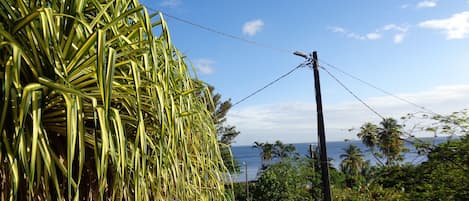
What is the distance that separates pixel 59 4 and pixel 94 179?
58 cm

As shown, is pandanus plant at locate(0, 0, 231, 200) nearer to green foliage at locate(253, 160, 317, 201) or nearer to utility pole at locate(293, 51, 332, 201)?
utility pole at locate(293, 51, 332, 201)

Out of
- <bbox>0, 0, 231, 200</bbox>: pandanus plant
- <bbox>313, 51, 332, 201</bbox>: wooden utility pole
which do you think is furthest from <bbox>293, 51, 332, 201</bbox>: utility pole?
<bbox>0, 0, 231, 200</bbox>: pandanus plant

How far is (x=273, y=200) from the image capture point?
398 inches

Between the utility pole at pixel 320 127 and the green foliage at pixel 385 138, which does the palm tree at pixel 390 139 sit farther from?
the utility pole at pixel 320 127

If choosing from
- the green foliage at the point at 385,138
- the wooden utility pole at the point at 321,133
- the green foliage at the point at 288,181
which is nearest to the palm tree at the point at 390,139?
the green foliage at the point at 385,138

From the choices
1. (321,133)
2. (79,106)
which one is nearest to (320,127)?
(321,133)

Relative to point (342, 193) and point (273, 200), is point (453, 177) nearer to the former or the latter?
point (342, 193)

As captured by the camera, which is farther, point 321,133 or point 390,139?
point 321,133

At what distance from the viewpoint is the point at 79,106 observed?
1.06 m

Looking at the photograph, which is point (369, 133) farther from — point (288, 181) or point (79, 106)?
point (288, 181)

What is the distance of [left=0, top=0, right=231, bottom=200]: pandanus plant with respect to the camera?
101 cm

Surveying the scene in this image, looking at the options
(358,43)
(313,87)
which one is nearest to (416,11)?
(358,43)

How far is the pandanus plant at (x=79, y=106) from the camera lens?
101cm

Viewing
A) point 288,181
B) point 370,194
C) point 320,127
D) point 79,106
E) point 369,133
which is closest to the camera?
point 79,106
